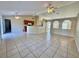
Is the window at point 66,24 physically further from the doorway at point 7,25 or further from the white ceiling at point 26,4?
the doorway at point 7,25

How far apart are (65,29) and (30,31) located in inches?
159

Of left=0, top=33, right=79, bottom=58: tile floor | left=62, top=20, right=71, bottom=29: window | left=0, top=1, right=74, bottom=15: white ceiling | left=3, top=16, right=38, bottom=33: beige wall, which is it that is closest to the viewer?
left=0, top=33, right=79, bottom=58: tile floor

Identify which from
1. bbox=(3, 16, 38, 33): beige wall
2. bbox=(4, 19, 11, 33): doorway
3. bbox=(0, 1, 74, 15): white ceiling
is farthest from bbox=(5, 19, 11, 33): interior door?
bbox=(0, 1, 74, 15): white ceiling

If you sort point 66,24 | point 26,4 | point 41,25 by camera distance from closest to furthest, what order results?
point 26,4 < point 66,24 < point 41,25

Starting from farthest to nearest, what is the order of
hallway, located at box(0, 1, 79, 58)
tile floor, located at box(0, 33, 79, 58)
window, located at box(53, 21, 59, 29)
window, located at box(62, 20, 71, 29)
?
window, located at box(53, 21, 59, 29) → window, located at box(62, 20, 71, 29) → hallway, located at box(0, 1, 79, 58) → tile floor, located at box(0, 33, 79, 58)

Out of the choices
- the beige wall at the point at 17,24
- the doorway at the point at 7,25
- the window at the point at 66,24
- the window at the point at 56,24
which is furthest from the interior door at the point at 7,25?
the window at the point at 66,24

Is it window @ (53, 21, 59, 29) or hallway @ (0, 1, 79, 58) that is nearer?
hallway @ (0, 1, 79, 58)

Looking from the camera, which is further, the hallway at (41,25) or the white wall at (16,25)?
the white wall at (16,25)

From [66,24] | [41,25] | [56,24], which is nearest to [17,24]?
[41,25]

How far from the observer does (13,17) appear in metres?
13.4

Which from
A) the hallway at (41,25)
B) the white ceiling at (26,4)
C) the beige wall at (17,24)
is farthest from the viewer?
the beige wall at (17,24)

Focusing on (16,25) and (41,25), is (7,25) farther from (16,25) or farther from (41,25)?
(41,25)

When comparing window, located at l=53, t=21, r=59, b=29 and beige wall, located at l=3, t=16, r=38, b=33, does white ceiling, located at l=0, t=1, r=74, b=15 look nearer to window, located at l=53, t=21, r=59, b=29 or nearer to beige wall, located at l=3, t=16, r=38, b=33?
window, located at l=53, t=21, r=59, b=29

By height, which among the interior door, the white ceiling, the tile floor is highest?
the white ceiling
